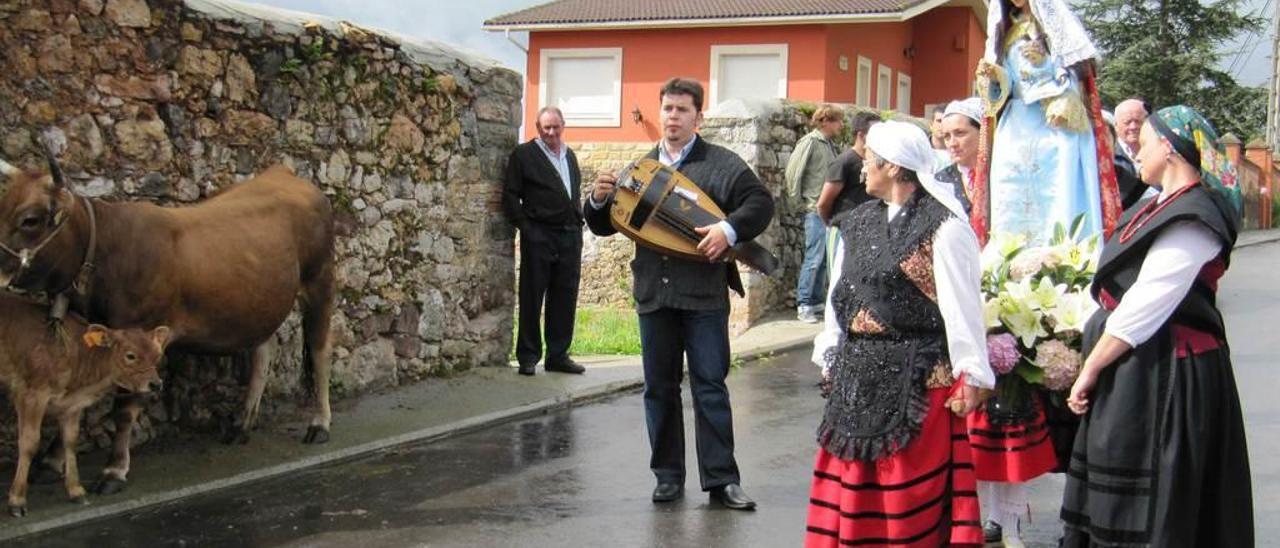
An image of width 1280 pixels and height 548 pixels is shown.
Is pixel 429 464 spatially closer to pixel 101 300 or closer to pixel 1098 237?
pixel 101 300

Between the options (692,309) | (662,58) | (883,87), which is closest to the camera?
(692,309)

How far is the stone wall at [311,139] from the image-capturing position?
7441mm

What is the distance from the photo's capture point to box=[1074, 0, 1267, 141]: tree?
46.3 metres

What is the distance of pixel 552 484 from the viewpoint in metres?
7.62

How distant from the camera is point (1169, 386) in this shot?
15.6 feet

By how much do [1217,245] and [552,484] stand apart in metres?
3.91

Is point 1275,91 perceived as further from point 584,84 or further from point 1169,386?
point 1169,386

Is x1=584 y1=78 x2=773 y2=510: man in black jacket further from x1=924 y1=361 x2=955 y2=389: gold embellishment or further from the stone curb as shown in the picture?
the stone curb

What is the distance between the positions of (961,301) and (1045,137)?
2.61 meters

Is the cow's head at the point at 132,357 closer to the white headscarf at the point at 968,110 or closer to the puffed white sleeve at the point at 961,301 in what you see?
the puffed white sleeve at the point at 961,301

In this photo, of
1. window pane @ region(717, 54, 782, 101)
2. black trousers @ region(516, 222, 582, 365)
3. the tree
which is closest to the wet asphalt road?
A: black trousers @ region(516, 222, 582, 365)

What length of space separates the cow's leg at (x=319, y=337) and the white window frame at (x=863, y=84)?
2742 cm

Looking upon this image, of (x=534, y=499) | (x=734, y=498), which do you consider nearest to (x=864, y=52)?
(x=534, y=499)

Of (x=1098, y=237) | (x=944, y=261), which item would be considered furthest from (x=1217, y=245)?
(x=1098, y=237)
